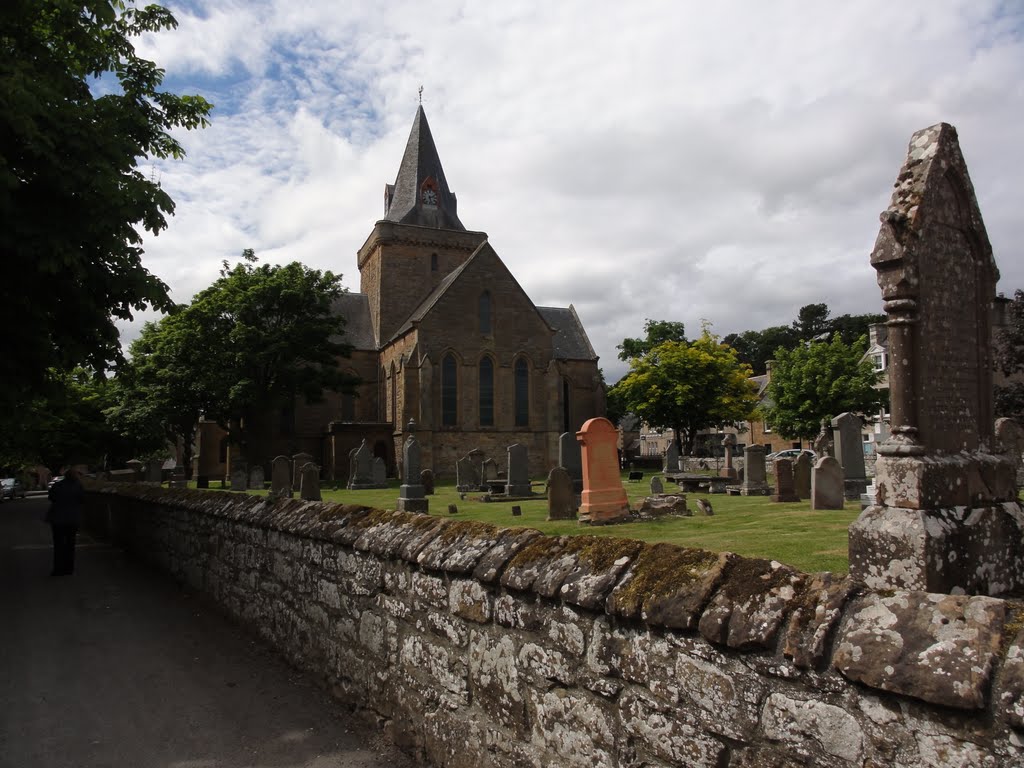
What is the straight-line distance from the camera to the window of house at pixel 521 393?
4466 cm

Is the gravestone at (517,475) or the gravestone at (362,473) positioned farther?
the gravestone at (362,473)

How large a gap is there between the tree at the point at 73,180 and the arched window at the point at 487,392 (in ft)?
108

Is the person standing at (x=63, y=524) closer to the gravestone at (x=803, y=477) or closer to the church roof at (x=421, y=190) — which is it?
the gravestone at (x=803, y=477)

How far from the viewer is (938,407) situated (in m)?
5.70

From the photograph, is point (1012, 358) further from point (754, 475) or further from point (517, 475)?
point (517, 475)

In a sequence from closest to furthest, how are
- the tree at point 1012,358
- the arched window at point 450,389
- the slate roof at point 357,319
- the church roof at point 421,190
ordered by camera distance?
the tree at point 1012,358 < the arched window at point 450,389 < the slate roof at point 357,319 < the church roof at point 421,190

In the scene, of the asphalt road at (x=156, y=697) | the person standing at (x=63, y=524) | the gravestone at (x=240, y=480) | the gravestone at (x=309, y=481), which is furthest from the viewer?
the gravestone at (x=240, y=480)

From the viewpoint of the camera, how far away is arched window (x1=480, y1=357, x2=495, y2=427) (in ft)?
143

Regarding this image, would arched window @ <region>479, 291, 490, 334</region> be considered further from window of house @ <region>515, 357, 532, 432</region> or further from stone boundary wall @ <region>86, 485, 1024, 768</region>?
stone boundary wall @ <region>86, 485, 1024, 768</region>

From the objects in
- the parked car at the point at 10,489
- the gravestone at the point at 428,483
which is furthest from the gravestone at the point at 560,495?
the parked car at the point at 10,489

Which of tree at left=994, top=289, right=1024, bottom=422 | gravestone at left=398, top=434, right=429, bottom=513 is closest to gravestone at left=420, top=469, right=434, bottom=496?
gravestone at left=398, top=434, right=429, bottom=513

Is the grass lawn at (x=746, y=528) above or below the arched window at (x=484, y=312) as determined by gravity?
below

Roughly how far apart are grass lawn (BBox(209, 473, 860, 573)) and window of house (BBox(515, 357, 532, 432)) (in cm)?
A: 2558

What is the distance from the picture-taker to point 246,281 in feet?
125
